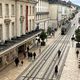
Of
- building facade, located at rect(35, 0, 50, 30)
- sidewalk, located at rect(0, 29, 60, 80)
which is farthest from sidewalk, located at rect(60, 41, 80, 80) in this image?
building facade, located at rect(35, 0, 50, 30)

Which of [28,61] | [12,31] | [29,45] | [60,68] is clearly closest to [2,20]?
[12,31]

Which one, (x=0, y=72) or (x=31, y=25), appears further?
(x=31, y=25)

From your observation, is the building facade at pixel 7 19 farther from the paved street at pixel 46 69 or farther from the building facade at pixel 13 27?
the paved street at pixel 46 69

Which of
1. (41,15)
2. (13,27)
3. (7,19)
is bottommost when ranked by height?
(13,27)

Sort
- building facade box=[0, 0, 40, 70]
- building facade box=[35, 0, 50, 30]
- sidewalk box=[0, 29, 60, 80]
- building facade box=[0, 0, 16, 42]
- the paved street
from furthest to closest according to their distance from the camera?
1. building facade box=[35, 0, 50, 30]
2. building facade box=[0, 0, 16, 42]
3. building facade box=[0, 0, 40, 70]
4. the paved street
5. sidewalk box=[0, 29, 60, 80]

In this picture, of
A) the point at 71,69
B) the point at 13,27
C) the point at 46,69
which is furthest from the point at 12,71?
the point at 13,27

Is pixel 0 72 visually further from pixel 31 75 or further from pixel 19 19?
pixel 19 19

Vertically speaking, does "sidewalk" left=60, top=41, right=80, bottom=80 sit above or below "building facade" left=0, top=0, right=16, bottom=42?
below

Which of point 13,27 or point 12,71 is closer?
point 12,71

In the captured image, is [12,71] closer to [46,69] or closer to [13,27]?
[46,69]

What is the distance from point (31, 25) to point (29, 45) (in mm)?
5633

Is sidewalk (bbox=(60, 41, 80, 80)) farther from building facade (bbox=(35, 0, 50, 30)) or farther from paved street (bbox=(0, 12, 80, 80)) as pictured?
building facade (bbox=(35, 0, 50, 30))

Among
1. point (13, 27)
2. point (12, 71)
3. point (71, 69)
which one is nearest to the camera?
point (12, 71)

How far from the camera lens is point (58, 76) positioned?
33.5m
